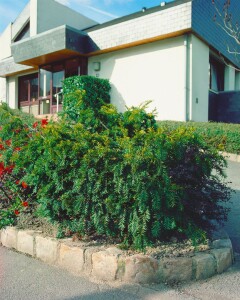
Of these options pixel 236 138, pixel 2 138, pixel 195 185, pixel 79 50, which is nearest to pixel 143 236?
pixel 195 185

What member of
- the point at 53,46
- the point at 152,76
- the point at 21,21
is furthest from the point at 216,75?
the point at 21,21

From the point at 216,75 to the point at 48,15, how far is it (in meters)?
10.1

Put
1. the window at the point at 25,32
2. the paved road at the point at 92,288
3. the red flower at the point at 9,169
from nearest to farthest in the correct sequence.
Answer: the paved road at the point at 92,288 < the red flower at the point at 9,169 < the window at the point at 25,32

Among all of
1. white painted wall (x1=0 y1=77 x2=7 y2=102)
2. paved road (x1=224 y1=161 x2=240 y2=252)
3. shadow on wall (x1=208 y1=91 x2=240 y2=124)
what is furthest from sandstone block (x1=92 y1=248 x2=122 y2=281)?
white painted wall (x1=0 y1=77 x2=7 y2=102)

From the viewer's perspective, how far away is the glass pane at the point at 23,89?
20.6m

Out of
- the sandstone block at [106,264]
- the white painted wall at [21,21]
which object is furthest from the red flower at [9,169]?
the white painted wall at [21,21]

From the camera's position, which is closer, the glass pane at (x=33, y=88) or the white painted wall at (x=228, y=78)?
the white painted wall at (x=228, y=78)

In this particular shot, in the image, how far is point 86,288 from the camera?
2.80 metres

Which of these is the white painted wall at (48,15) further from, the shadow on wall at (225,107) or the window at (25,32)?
the shadow on wall at (225,107)

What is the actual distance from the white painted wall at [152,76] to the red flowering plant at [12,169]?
29.1 ft

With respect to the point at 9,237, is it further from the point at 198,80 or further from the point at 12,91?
the point at 12,91

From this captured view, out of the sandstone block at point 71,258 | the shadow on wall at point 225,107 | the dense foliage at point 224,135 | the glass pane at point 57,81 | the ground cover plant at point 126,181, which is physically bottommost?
the sandstone block at point 71,258

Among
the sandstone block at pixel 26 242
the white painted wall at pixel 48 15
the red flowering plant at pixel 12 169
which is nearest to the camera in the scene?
the sandstone block at pixel 26 242

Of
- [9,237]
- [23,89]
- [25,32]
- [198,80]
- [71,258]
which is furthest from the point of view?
[23,89]
